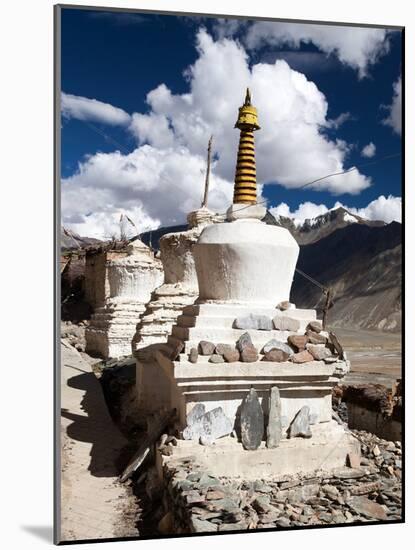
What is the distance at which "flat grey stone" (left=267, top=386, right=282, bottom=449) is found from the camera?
4266mm

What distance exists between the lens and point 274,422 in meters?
4.29

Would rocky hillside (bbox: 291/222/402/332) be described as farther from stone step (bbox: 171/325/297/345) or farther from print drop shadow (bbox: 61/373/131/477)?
print drop shadow (bbox: 61/373/131/477)

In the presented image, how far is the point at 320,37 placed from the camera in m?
4.47

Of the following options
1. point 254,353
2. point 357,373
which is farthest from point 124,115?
point 357,373

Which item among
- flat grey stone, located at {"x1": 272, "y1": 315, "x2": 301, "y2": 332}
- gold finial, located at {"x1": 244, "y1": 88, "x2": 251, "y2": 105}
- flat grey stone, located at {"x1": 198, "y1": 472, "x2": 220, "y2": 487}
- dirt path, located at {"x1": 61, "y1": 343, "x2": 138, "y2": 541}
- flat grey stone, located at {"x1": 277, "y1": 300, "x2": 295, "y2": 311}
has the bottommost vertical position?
dirt path, located at {"x1": 61, "y1": 343, "x2": 138, "y2": 541}

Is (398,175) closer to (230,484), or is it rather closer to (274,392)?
(274,392)

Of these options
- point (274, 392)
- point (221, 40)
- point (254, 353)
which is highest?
point (221, 40)

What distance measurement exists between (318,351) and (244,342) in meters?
0.69

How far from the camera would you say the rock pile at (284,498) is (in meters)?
3.60

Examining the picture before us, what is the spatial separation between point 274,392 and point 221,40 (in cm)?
308

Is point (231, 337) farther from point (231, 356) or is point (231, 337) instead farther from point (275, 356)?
point (275, 356)

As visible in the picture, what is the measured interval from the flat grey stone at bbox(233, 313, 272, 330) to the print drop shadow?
184cm

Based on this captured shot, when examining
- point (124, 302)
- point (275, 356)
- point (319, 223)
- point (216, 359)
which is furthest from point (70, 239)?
point (275, 356)

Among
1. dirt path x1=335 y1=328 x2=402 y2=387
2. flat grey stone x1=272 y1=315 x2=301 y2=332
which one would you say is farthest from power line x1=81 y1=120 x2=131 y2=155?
dirt path x1=335 y1=328 x2=402 y2=387
